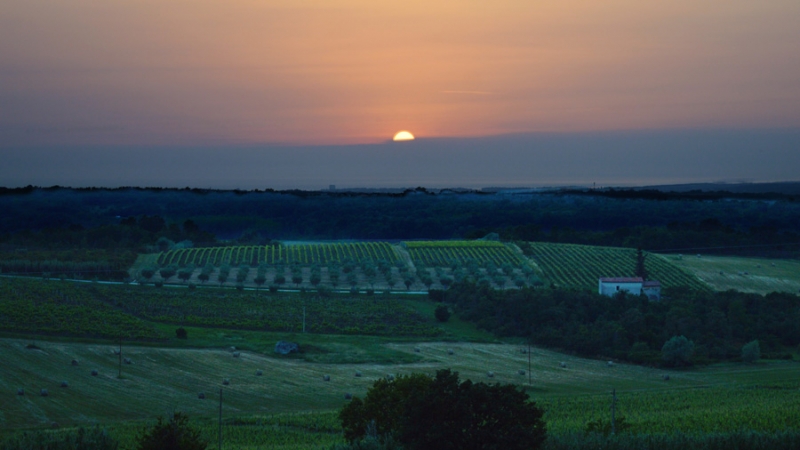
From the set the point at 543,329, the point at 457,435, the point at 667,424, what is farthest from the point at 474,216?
the point at 457,435

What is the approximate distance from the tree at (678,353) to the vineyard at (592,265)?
1816 centimetres

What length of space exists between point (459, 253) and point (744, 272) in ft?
83.8

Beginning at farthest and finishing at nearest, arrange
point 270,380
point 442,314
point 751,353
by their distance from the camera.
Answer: point 442,314 → point 751,353 → point 270,380

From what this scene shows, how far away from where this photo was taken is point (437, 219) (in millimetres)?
103875

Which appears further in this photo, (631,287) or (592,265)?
(592,265)

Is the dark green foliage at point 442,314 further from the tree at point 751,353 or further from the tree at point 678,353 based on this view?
the tree at point 751,353

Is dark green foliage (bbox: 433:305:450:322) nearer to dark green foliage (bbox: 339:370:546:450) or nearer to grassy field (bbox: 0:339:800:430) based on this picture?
grassy field (bbox: 0:339:800:430)

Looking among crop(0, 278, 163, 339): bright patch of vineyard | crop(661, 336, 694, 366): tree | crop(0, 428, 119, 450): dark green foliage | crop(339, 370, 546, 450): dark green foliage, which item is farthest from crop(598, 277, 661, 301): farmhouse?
crop(0, 428, 119, 450): dark green foliage

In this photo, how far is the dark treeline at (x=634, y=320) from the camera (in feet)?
154

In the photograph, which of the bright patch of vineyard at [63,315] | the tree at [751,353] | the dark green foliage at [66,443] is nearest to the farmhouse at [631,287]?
the tree at [751,353]

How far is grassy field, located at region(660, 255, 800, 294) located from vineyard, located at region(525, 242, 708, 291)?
170cm

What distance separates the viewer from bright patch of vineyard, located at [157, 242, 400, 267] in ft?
241

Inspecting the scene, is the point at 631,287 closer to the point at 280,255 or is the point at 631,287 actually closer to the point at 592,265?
the point at 592,265

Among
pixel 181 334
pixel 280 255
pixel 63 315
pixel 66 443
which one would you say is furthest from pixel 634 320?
pixel 280 255
